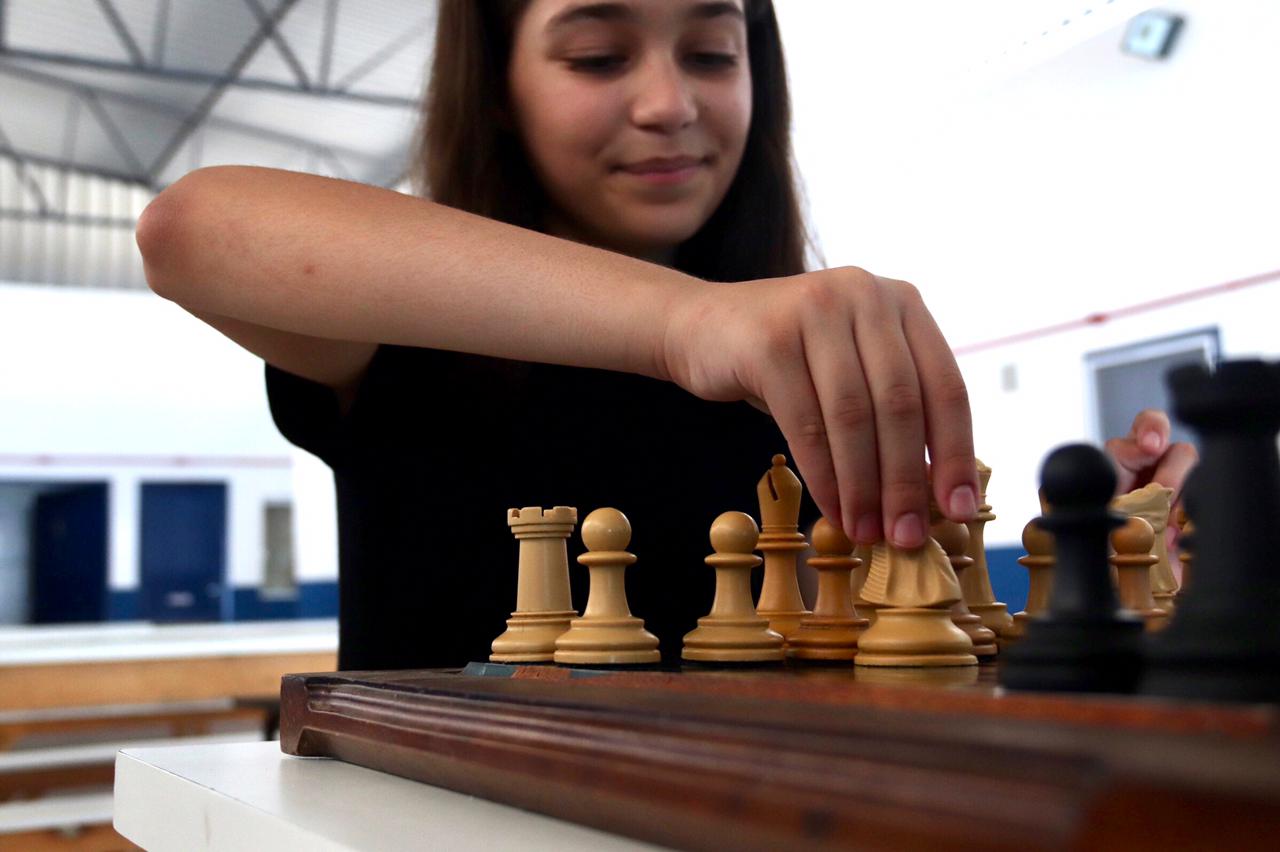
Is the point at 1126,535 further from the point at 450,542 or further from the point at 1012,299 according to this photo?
the point at 1012,299

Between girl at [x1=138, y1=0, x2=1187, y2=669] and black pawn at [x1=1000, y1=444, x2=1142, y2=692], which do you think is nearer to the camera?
black pawn at [x1=1000, y1=444, x2=1142, y2=692]

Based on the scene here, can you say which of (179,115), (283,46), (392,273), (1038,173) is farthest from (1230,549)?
(179,115)

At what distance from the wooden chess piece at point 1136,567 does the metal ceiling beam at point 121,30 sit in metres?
8.95

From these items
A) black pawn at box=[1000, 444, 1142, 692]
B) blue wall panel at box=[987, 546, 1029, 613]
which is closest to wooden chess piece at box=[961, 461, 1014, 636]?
black pawn at box=[1000, 444, 1142, 692]

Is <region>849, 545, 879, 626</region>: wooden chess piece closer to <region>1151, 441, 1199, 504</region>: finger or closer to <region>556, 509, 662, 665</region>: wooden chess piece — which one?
<region>556, 509, 662, 665</region>: wooden chess piece

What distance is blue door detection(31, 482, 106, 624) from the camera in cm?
1114

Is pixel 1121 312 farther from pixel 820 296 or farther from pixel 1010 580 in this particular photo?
pixel 820 296

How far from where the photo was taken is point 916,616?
2.18ft

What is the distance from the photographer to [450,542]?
4.17 feet

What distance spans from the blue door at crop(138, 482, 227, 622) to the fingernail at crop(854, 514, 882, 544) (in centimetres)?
1077

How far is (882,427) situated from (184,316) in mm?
9515

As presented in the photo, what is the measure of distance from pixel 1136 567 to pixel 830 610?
19 cm

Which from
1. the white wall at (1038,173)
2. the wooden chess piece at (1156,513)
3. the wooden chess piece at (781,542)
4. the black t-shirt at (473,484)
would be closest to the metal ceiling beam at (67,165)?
the white wall at (1038,173)

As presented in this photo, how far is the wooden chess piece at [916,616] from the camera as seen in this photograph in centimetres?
65
